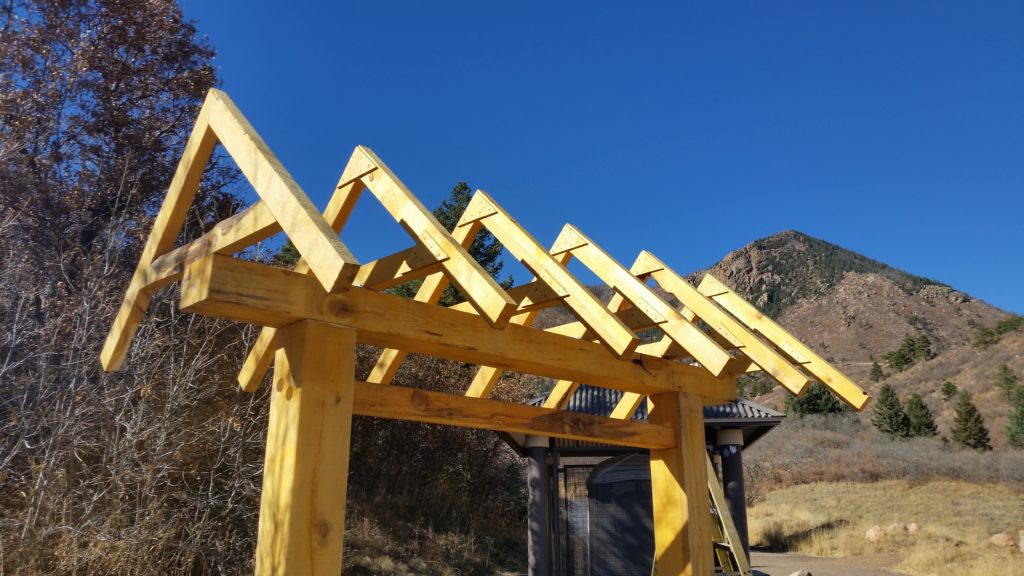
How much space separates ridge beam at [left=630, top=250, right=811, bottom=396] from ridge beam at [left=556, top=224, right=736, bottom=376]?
0.52 feet

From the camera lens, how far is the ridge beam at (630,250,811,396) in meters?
3.96

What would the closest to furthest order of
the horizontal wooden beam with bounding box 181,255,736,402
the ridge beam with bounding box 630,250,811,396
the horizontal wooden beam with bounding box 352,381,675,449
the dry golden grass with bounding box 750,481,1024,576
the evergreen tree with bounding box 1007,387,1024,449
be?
1. the horizontal wooden beam with bounding box 181,255,736,402
2. the horizontal wooden beam with bounding box 352,381,675,449
3. the ridge beam with bounding box 630,250,811,396
4. the dry golden grass with bounding box 750,481,1024,576
5. the evergreen tree with bounding box 1007,387,1024,449

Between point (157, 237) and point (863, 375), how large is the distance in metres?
54.0

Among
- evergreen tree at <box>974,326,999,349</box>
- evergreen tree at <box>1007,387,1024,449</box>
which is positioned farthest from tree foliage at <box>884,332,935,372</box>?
evergreen tree at <box>1007,387,1024,449</box>

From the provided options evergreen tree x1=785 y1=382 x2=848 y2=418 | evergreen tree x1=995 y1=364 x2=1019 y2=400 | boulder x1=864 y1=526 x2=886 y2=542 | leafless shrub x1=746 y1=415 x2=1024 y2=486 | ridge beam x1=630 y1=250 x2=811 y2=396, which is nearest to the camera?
ridge beam x1=630 y1=250 x2=811 y2=396

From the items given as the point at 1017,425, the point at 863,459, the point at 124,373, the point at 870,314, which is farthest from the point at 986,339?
the point at 124,373

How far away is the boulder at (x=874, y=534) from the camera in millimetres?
15952

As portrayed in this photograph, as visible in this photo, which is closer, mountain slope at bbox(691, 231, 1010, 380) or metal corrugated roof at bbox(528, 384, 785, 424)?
metal corrugated roof at bbox(528, 384, 785, 424)

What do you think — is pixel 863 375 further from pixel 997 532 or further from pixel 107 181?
pixel 107 181

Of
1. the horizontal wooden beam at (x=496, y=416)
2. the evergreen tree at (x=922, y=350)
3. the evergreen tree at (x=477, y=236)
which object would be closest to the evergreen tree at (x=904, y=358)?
the evergreen tree at (x=922, y=350)

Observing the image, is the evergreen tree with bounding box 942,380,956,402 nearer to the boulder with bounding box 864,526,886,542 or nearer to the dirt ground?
the boulder with bounding box 864,526,886,542

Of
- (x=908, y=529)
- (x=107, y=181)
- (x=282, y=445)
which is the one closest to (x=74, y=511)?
(x=282, y=445)

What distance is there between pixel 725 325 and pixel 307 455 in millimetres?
2603

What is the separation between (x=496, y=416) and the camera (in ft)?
13.5
